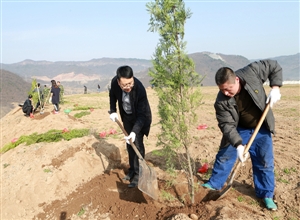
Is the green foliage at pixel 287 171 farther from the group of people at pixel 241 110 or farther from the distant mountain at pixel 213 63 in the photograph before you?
the distant mountain at pixel 213 63

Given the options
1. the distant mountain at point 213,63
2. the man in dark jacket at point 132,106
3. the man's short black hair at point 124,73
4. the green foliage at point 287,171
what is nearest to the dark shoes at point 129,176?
the man in dark jacket at point 132,106

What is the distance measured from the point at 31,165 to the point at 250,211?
5.06 metres

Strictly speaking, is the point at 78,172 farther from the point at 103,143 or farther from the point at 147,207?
the point at 147,207

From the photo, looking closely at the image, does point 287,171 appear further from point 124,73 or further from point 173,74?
point 124,73

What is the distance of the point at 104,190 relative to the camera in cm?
466

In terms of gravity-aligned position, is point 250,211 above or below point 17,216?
above

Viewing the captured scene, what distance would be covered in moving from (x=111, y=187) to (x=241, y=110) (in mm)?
2788

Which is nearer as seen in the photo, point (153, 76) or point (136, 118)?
point (153, 76)

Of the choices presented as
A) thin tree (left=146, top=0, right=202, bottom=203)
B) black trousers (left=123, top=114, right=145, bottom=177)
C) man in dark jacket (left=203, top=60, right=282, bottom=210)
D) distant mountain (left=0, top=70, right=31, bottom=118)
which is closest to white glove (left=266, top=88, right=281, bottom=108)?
man in dark jacket (left=203, top=60, right=282, bottom=210)

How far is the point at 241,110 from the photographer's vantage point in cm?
353

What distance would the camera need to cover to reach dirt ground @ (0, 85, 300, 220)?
12.3ft

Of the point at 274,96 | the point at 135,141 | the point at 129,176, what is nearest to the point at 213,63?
the point at 129,176

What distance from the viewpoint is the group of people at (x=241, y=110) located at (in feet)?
10.9

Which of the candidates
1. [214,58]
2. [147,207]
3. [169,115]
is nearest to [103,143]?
[147,207]
